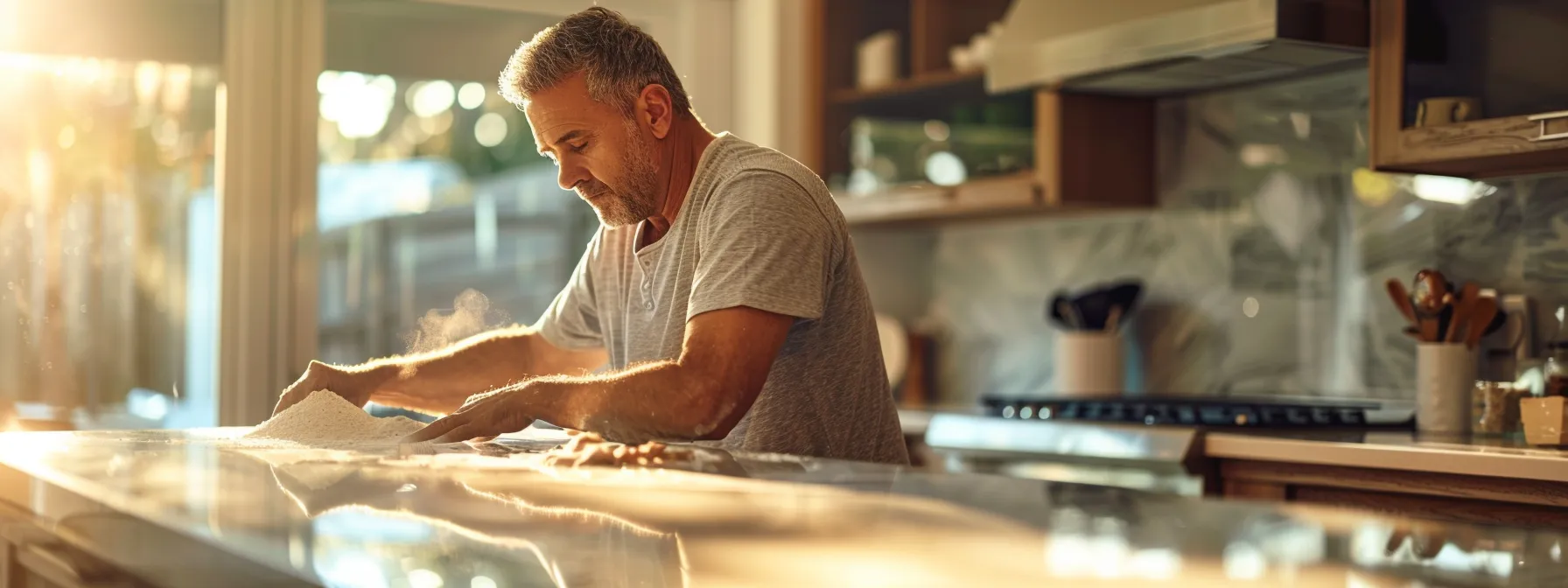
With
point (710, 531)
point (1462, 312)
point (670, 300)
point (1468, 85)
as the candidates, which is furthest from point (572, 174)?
point (1462, 312)

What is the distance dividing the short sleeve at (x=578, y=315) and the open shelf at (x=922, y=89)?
1.55 metres

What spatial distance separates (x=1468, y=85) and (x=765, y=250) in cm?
142

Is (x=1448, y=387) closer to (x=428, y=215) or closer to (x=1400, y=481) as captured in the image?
(x=1400, y=481)

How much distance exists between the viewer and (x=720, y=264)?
1535 mm

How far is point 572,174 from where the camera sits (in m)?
1.81

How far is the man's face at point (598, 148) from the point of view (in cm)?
174

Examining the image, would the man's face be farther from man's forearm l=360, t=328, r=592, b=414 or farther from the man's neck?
man's forearm l=360, t=328, r=592, b=414

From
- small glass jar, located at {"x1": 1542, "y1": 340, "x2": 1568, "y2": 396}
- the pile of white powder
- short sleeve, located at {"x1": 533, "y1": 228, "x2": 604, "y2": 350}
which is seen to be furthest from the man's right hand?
small glass jar, located at {"x1": 1542, "y1": 340, "x2": 1568, "y2": 396}

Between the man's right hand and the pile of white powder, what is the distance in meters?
0.16

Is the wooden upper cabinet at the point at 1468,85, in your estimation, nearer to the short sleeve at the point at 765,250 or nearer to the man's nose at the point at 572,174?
the short sleeve at the point at 765,250

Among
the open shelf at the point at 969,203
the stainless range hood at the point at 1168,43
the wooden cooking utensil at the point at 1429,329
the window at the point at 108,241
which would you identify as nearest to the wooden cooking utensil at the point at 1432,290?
the wooden cooking utensil at the point at 1429,329

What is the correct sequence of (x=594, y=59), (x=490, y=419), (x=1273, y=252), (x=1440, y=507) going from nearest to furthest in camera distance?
(x=490, y=419), (x=594, y=59), (x=1440, y=507), (x=1273, y=252)

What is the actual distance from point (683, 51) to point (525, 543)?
10.6 feet

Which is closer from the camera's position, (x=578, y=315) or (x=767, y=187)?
(x=767, y=187)
